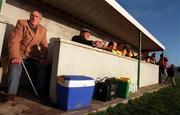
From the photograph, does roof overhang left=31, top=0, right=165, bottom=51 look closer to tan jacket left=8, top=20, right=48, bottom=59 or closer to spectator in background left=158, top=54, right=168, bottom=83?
tan jacket left=8, top=20, right=48, bottom=59

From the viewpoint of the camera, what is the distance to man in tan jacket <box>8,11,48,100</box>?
4.38 metres

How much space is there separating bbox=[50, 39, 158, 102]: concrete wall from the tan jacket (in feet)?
2.08

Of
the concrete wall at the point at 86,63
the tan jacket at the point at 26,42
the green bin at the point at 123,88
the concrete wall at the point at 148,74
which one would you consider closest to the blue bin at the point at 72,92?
the concrete wall at the point at 86,63

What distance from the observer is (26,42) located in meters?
4.97

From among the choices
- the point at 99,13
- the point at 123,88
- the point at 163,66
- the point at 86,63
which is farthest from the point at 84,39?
the point at 163,66

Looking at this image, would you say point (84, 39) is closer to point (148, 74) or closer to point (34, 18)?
point (34, 18)

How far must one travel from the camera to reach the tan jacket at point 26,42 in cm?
448

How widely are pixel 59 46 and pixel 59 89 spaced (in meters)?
0.90

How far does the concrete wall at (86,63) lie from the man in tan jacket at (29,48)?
0.41 metres

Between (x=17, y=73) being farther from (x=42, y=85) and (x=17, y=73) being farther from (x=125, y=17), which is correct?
(x=125, y=17)

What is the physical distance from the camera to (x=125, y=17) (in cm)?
774

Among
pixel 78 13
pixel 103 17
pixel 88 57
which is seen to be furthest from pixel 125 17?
pixel 88 57

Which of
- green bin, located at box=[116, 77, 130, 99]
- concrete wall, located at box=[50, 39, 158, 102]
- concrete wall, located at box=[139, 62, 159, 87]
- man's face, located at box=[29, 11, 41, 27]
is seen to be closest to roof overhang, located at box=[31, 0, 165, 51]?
concrete wall, located at box=[50, 39, 158, 102]

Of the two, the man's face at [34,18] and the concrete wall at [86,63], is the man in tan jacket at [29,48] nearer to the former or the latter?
the man's face at [34,18]
